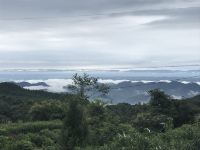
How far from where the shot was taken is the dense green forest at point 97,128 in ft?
59.0

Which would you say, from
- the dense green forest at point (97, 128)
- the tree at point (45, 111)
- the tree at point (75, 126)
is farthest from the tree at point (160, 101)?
the tree at point (75, 126)

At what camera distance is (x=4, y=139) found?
3303cm

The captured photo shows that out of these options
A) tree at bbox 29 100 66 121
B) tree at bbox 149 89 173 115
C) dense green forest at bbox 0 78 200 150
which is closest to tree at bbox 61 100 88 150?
dense green forest at bbox 0 78 200 150

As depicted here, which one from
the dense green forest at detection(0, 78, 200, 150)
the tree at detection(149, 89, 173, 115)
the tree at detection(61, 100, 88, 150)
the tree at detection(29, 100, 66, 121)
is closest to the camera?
the dense green forest at detection(0, 78, 200, 150)

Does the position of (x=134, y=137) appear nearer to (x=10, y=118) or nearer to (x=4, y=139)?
(x=4, y=139)

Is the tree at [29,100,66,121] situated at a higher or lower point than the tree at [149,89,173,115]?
lower

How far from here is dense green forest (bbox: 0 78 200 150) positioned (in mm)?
17984

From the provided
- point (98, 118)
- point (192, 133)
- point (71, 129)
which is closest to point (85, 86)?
point (98, 118)

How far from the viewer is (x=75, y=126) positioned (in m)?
28.9

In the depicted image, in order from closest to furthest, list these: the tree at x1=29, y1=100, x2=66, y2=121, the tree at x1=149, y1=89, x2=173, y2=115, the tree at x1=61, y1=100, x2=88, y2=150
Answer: the tree at x1=61, y1=100, x2=88, y2=150, the tree at x1=149, y1=89, x2=173, y2=115, the tree at x1=29, y1=100, x2=66, y2=121

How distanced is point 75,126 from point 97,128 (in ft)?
24.7

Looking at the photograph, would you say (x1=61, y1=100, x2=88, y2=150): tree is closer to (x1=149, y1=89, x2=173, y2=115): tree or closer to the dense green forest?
the dense green forest

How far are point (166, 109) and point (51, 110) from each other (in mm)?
12359

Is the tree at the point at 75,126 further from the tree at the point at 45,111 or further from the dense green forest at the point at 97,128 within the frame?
the tree at the point at 45,111
